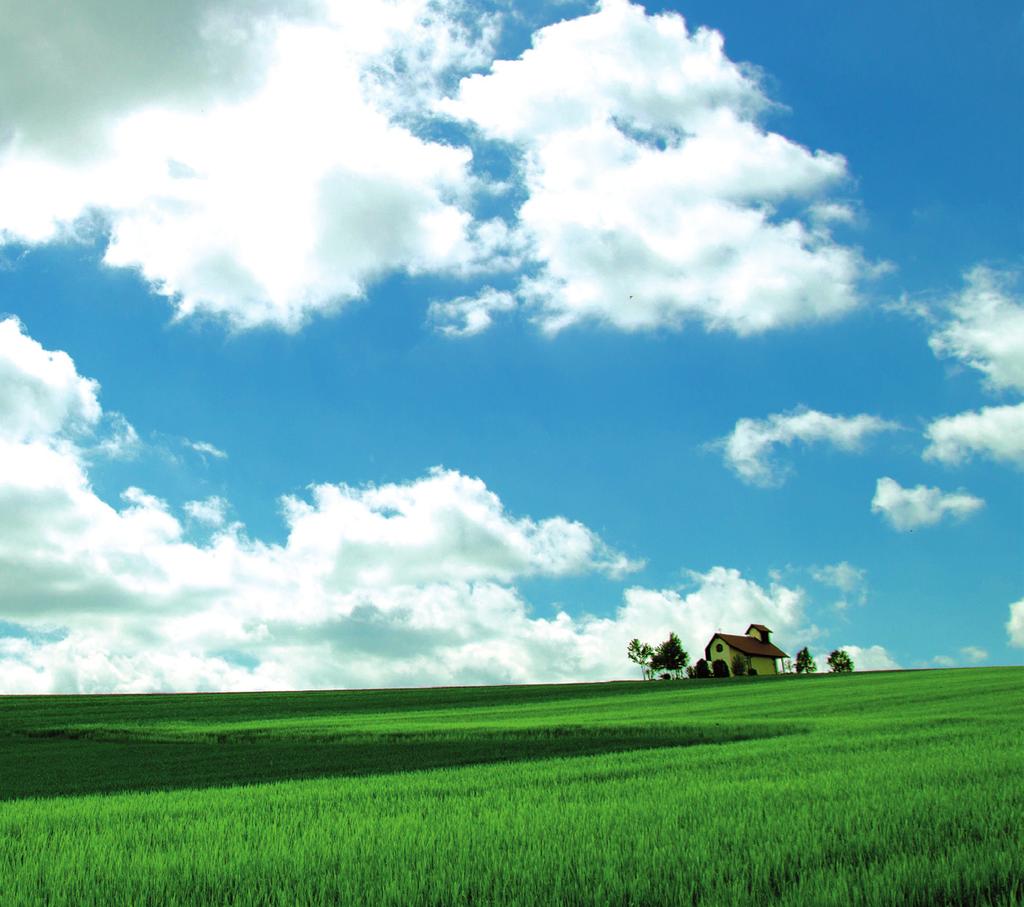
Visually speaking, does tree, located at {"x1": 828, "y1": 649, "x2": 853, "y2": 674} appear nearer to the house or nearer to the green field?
the house

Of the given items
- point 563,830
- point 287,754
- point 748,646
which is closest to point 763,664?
point 748,646

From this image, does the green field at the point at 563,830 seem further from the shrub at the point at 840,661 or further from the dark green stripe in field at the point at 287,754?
the shrub at the point at 840,661

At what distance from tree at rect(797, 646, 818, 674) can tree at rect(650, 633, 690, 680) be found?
84.9ft

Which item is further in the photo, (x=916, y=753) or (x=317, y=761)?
(x=317, y=761)

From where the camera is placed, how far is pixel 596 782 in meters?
14.5

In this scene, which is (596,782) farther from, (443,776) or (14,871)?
(14,871)

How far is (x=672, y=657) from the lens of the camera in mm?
140000

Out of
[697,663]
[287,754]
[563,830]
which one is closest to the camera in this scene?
[563,830]

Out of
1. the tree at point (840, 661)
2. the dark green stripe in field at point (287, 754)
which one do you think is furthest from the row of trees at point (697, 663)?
the dark green stripe in field at point (287, 754)

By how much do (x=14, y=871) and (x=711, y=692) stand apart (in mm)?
66000

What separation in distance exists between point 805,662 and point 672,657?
28832mm

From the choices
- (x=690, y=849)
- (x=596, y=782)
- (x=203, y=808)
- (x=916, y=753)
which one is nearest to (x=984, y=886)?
(x=690, y=849)

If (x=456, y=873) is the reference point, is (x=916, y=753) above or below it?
below

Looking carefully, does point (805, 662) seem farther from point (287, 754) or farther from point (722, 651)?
point (287, 754)
